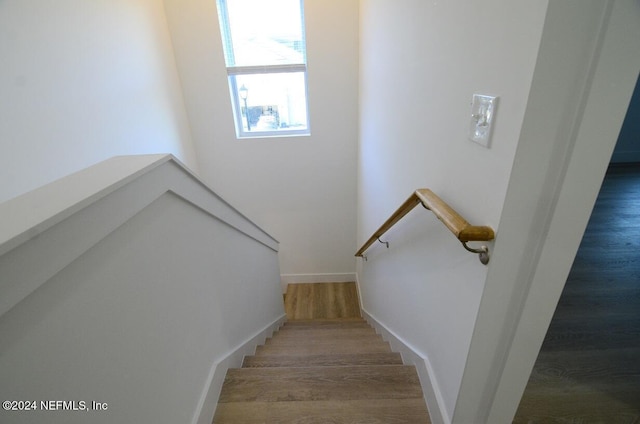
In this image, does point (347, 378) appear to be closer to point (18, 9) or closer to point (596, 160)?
point (596, 160)

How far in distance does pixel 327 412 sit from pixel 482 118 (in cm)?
124

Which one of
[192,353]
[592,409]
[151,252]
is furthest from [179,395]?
[592,409]

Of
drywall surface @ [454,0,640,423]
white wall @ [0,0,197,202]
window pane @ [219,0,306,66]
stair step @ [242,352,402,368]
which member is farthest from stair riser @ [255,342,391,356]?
window pane @ [219,0,306,66]

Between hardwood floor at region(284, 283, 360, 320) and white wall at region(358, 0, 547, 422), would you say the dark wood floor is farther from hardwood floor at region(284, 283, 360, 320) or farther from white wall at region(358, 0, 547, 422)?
hardwood floor at region(284, 283, 360, 320)

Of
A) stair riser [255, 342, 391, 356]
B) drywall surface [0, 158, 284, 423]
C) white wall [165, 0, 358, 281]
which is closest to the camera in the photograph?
drywall surface [0, 158, 284, 423]

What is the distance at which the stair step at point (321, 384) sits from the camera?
1308mm

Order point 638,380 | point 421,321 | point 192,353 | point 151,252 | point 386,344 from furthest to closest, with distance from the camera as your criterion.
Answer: point 386,344, point 421,321, point 638,380, point 192,353, point 151,252

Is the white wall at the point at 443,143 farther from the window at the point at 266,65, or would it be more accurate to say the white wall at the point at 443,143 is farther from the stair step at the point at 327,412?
→ the window at the point at 266,65

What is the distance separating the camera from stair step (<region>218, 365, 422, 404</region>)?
4.29 feet

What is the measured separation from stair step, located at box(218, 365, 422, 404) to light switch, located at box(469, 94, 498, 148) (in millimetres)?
1134

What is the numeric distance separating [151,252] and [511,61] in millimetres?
1079

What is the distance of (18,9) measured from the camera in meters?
1.39

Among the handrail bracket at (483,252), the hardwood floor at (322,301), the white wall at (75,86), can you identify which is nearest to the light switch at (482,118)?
the handrail bracket at (483,252)

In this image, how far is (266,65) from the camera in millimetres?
3143
